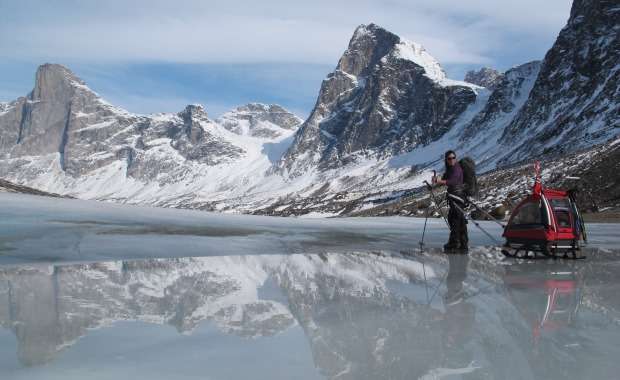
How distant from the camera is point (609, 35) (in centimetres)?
18512

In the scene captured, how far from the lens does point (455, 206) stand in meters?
13.4

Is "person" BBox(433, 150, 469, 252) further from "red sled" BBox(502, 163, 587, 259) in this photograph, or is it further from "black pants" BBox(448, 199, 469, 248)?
"red sled" BBox(502, 163, 587, 259)

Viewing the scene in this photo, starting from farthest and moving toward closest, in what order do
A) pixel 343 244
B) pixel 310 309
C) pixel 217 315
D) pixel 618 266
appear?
pixel 343 244, pixel 618 266, pixel 310 309, pixel 217 315

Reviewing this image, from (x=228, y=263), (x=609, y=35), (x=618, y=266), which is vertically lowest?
(x=618, y=266)

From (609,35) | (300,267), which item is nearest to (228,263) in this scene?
(300,267)

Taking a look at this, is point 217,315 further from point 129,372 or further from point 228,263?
point 228,263

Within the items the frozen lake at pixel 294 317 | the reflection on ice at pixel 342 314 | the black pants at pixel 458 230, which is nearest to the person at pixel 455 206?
the black pants at pixel 458 230

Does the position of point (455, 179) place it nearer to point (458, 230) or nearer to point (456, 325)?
point (458, 230)

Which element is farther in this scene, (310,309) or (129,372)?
(310,309)

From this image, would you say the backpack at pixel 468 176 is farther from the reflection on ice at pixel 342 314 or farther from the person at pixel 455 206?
the reflection on ice at pixel 342 314

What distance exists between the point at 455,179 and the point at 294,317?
9.45 meters

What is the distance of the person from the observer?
13234 millimetres

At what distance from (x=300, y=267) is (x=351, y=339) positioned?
4697 millimetres

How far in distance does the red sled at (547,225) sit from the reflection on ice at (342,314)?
2.67 meters
